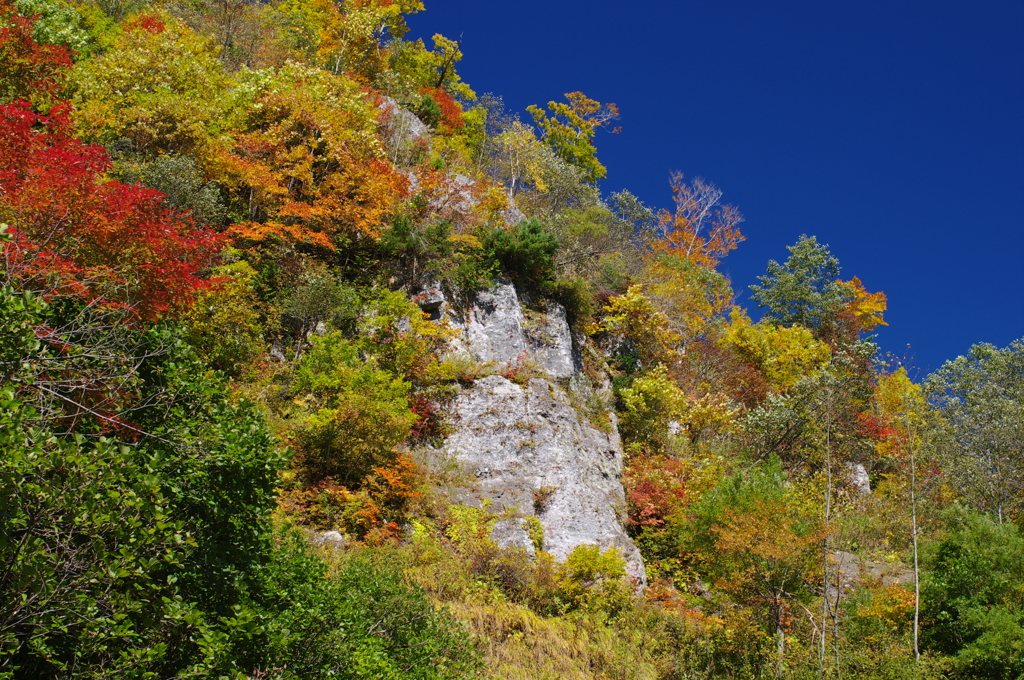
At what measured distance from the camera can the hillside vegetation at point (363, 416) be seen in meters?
4.73

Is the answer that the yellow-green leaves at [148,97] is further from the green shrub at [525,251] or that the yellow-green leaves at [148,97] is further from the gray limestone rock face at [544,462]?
the gray limestone rock face at [544,462]

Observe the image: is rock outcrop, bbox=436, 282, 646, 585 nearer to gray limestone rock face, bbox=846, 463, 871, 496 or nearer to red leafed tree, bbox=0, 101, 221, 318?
red leafed tree, bbox=0, 101, 221, 318

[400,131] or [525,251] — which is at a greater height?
[400,131]

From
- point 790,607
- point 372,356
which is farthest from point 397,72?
point 790,607

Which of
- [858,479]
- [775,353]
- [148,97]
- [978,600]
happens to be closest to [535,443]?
[978,600]

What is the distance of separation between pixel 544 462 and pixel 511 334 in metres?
4.50

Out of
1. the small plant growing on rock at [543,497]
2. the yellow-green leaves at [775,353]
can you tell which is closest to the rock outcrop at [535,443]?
the small plant growing on rock at [543,497]

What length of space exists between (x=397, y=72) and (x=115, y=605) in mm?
29494

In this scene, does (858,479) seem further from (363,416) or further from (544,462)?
(363,416)

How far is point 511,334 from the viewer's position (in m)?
17.4

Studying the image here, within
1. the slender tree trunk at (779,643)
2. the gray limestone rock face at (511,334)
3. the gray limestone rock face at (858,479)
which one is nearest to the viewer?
the slender tree trunk at (779,643)

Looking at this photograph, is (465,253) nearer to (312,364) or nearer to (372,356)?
(372,356)

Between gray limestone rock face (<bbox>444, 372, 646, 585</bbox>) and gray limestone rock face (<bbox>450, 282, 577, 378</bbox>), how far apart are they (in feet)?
3.47

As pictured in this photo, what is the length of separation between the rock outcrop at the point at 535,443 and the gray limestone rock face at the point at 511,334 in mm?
32
